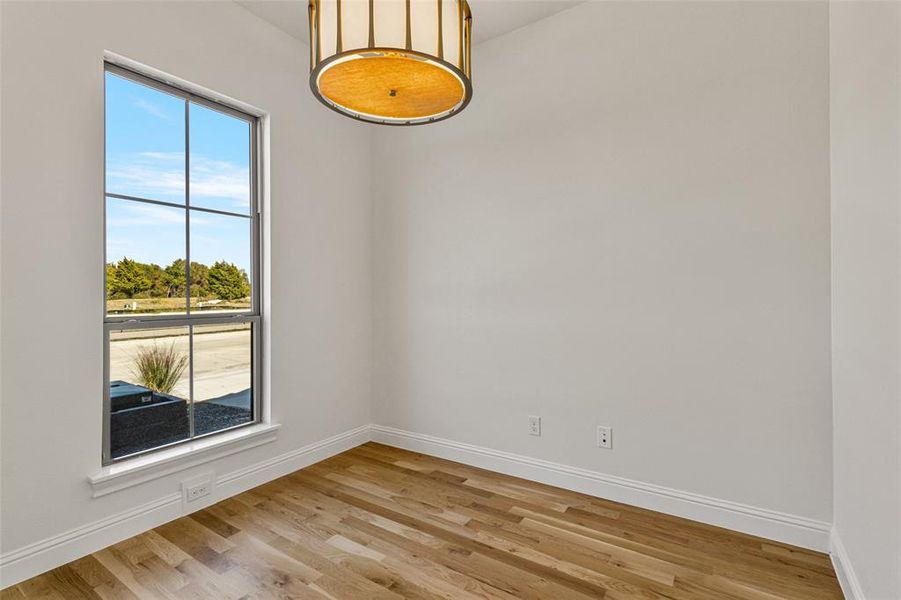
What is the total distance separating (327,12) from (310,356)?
217 cm

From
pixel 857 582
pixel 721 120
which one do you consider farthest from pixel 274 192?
pixel 857 582

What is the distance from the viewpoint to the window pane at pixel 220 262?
247 centimetres

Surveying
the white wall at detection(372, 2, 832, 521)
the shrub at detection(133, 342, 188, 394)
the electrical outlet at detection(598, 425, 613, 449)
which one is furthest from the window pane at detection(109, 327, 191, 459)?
the electrical outlet at detection(598, 425, 613, 449)

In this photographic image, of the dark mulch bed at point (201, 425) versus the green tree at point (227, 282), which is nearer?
the dark mulch bed at point (201, 425)

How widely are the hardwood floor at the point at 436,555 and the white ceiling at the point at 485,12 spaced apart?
2864 millimetres

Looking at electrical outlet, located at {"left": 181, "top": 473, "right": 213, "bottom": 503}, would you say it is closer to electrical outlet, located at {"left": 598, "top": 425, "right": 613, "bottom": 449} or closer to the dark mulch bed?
the dark mulch bed

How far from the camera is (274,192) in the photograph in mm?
2777

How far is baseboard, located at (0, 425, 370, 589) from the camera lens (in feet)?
5.81

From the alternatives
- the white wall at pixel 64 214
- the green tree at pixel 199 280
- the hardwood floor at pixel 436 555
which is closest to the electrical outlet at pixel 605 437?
the hardwood floor at pixel 436 555

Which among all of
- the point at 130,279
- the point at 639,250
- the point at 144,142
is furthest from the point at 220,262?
the point at 639,250

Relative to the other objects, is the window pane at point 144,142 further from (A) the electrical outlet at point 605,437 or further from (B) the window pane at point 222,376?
(A) the electrical outlet at point 605,437

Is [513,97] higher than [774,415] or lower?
higher

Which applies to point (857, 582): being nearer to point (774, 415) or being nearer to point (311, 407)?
point (774, 415)

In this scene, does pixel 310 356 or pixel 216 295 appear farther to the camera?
pixel 310 356
